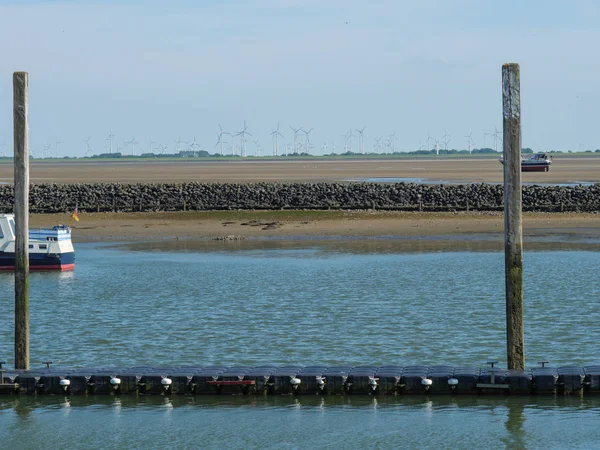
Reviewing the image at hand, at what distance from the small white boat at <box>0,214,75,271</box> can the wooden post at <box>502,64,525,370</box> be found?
3119cm

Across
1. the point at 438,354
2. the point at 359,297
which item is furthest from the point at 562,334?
the point at 359,297

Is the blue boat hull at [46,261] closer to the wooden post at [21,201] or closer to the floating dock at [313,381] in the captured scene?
the wooden post at [21,201]

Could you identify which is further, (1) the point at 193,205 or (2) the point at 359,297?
(1) the point at 193,205

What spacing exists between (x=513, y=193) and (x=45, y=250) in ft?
107

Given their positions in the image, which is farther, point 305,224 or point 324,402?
point 305,224

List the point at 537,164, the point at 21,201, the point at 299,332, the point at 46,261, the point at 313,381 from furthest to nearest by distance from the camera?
the point at 537,164 → the point at 46,261 → the point at 299,332 → the point at 21,201 → the point at 313,381

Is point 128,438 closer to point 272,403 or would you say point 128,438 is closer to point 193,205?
point 272,403

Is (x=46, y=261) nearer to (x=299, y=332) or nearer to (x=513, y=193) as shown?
(x=299, y=332)

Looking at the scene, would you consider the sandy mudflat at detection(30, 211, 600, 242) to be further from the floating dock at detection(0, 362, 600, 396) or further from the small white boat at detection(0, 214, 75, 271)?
the floating dock at detection(0, 362, 600, 396)

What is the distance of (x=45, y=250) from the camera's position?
51.7 m

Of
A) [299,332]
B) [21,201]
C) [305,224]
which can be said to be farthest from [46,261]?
[21,201]

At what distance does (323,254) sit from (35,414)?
34.5 meters

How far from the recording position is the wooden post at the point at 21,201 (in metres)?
24.4

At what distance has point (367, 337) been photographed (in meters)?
32.5
